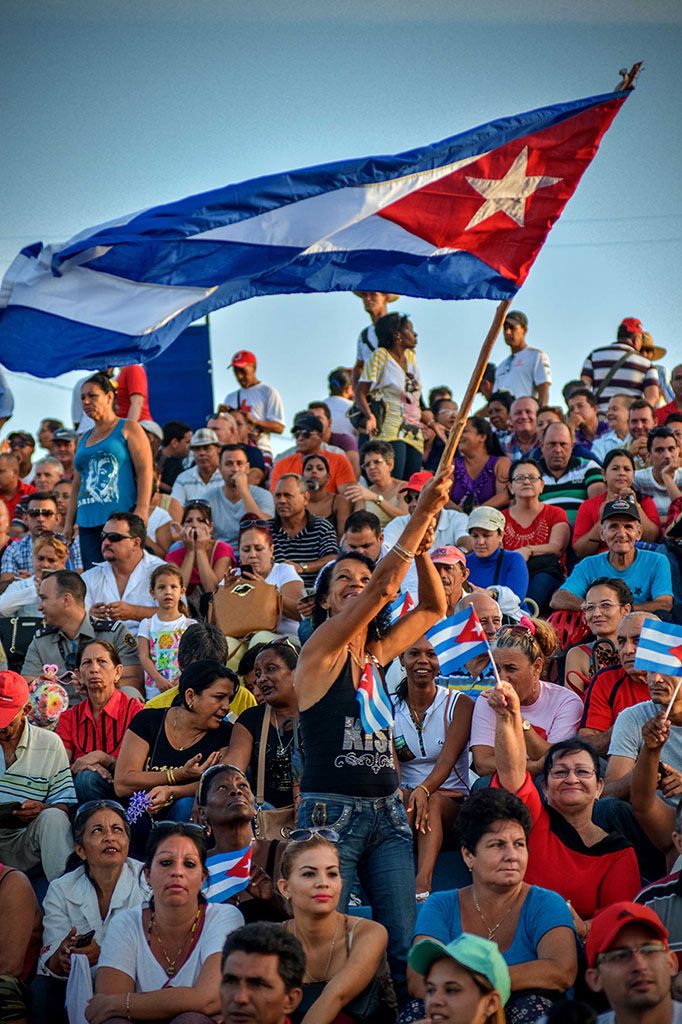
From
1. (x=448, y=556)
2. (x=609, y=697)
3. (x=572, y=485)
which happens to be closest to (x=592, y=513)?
(x=572, y=485)

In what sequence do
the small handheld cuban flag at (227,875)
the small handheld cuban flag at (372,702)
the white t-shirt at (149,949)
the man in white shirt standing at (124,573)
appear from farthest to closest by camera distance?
the man in white shirt standing at (124,573)
the small handheld cuban flag at (227,875)
the white t-shirt at (149,949)
the small handheld cuban flag at (372,702)

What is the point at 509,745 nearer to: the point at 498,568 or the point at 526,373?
the point at 498,568

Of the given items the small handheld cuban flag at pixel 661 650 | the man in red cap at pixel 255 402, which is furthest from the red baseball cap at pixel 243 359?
the small handheld cuban flag at pixel 661 650

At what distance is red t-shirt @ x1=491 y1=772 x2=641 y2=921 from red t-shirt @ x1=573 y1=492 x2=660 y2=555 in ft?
13.1

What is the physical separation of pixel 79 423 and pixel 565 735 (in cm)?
764

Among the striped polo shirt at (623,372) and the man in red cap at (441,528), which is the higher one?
the striped polo shirt at (623,372)

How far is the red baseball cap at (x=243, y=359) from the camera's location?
13711mm

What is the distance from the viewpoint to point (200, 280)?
543 cm

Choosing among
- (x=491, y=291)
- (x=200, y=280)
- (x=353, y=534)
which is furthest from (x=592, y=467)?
(x=200, y=280)

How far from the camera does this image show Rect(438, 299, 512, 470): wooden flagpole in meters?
4.61

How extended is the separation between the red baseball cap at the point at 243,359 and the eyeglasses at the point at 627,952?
10.3m

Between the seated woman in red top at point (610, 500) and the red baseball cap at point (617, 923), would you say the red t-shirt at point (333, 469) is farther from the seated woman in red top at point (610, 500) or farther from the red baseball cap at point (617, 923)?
the red baseball cap at point (617, 923)

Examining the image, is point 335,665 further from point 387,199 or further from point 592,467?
point 592,467

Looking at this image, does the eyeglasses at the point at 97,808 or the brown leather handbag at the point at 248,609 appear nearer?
the eyeglasses at the point at 97,808
